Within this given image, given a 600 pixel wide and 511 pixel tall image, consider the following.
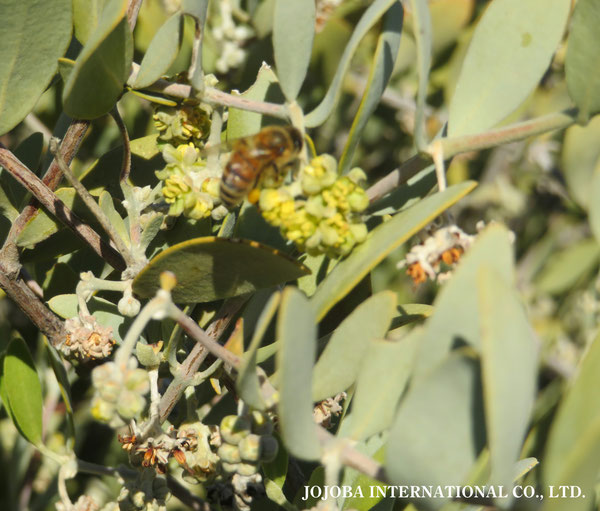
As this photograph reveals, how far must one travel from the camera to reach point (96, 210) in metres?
1.41

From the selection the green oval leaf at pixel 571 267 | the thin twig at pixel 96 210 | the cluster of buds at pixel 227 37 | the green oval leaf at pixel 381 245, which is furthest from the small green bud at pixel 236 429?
the green oval leaf at pixel 571 267

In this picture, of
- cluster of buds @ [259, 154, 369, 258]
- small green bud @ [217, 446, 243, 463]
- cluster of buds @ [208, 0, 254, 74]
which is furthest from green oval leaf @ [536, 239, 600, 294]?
small green bud @ [217, 446, 243, 463]

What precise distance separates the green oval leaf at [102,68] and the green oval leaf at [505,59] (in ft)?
2.08

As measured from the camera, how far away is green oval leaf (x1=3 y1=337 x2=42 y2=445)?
66.2 inches

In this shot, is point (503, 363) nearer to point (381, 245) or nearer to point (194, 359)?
point (381, 245)

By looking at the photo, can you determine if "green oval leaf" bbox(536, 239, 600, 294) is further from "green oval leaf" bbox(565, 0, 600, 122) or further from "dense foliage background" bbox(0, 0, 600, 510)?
"green oval leaf" bbox(565, 0, 600, 122)

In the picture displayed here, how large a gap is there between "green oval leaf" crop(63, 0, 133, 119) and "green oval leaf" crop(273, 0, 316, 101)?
0.92ft

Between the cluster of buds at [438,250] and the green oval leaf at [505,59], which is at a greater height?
the green oval leaf at [505,59]

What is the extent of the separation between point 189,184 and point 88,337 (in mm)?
380

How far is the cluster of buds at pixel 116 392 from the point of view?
1151 millimetres

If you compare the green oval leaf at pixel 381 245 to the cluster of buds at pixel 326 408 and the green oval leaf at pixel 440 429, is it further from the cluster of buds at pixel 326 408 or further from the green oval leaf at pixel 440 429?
the cluster of buds at pixel 326 408

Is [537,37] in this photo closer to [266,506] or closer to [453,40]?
[266,506]

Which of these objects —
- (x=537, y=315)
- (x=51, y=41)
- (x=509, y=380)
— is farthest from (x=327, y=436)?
(x=537, y=315)

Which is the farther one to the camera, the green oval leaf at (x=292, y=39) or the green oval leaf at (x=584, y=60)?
the green oval leaf at (x=292, y=39)
